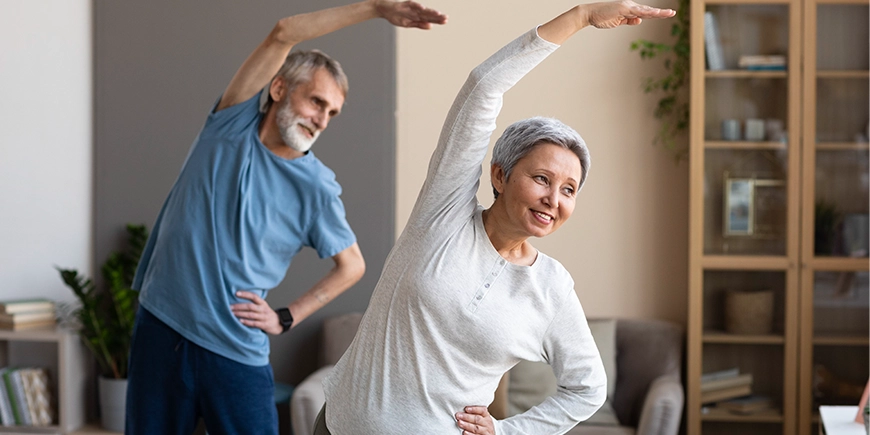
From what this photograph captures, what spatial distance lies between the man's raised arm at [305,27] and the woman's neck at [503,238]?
0.35m

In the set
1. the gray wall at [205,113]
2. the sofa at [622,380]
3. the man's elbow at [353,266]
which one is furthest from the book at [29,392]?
the man's elbow at [353,266]

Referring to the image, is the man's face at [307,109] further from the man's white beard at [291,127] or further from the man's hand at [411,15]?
the man's hand at [411,15]

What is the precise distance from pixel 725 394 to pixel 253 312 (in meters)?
2.15

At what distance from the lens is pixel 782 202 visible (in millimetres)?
3281

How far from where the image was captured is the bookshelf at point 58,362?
10.9 feet

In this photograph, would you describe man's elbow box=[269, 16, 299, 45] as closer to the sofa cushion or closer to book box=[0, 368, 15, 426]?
the sofa cushion

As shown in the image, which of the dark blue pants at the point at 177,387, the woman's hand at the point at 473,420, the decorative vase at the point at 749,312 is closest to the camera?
the woman's hand at the point at 473,420

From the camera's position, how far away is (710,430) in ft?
11.0

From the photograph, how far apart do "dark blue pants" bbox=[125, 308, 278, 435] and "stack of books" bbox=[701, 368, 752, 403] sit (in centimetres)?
208

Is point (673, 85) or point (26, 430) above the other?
point (673, 85)

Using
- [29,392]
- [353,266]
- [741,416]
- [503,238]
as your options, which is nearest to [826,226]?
[741,416]

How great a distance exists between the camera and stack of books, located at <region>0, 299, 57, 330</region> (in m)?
3.31

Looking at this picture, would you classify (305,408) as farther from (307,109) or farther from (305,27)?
(305,27)

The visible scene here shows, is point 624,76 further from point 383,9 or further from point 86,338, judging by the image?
point 86,338
